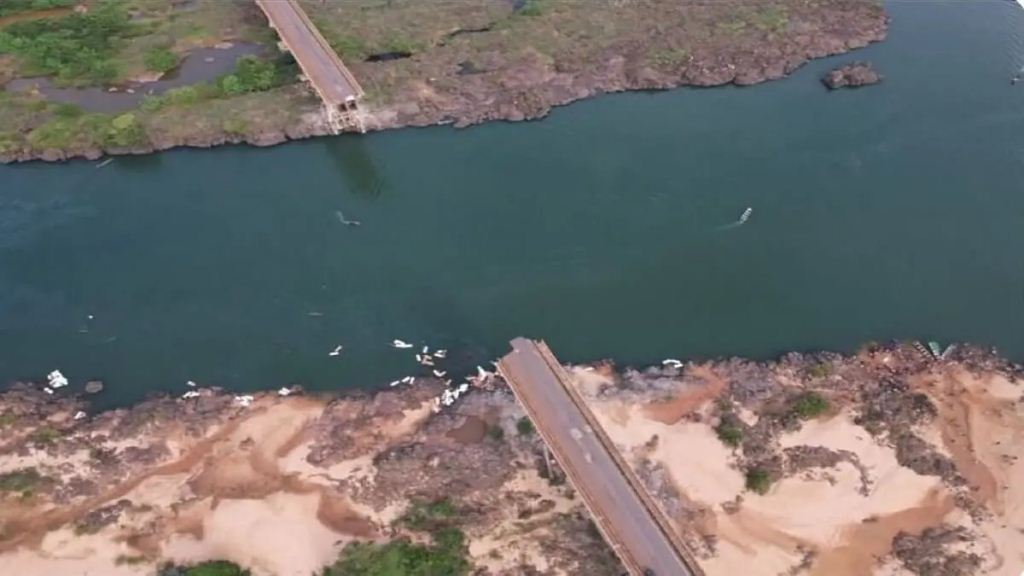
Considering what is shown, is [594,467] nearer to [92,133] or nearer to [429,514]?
[429,514]

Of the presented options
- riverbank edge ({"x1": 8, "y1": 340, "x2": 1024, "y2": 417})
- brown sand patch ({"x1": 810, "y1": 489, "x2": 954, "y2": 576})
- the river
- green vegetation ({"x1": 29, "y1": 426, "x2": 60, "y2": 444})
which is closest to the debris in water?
the river

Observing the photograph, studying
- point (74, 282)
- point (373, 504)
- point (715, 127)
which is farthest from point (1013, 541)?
point (74, 282)

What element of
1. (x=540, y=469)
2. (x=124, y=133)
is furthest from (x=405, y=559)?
(x=124, y=133)

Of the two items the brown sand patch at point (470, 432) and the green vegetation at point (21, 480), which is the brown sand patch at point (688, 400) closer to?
the brown sand patch at point (470, 432)

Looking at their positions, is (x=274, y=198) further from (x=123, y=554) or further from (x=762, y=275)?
(x=762, y=275)

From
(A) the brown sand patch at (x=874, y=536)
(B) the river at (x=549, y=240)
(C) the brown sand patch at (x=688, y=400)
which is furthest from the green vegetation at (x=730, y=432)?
(A) the brown sand patch at (x=874, y=536)

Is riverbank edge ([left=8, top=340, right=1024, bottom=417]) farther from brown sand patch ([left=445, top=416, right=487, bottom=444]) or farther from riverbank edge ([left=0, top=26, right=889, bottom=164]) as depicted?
riverbank edge ([left=0, top=26, right=889, bottom=164])
